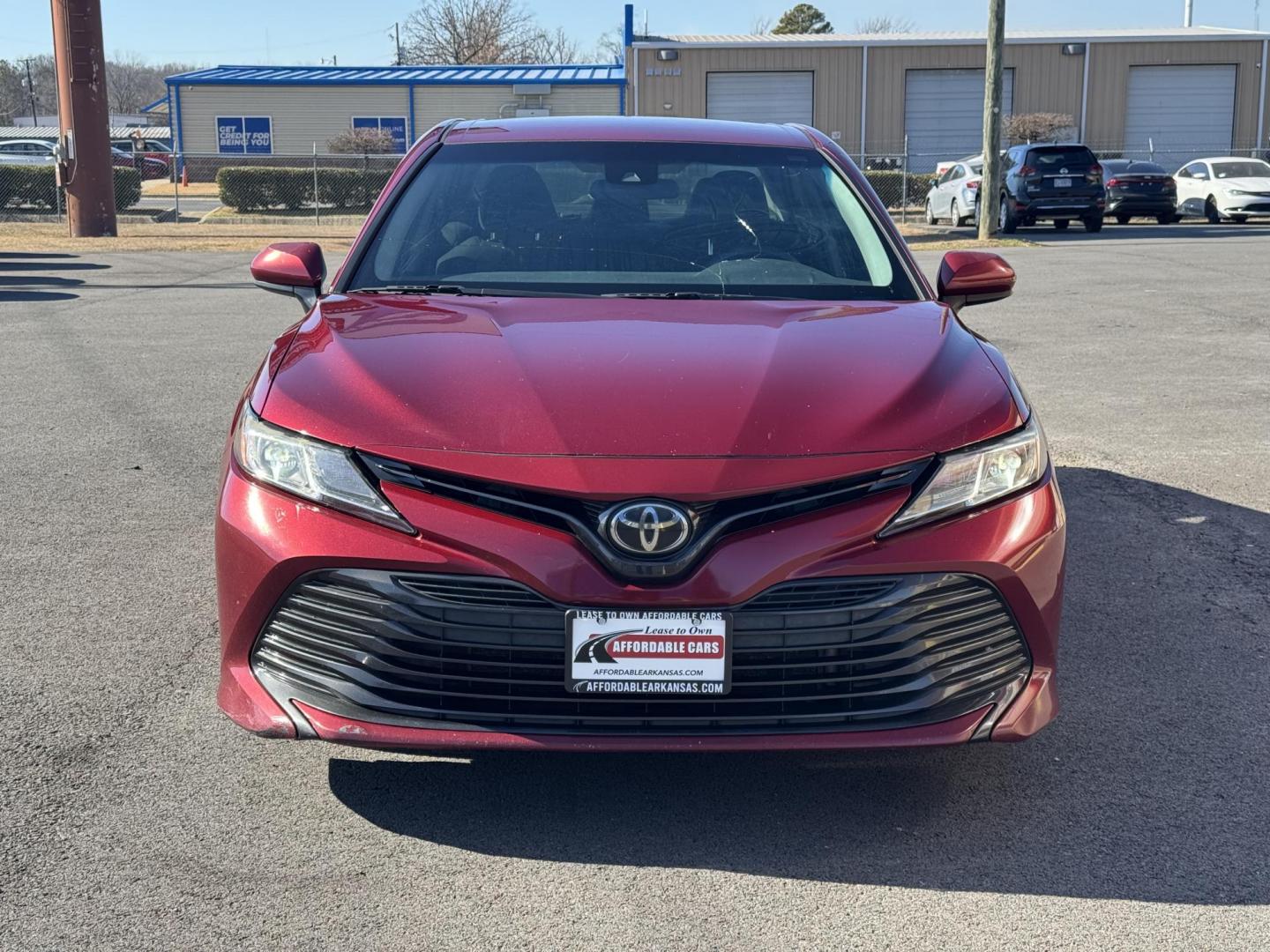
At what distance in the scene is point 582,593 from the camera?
2795mm

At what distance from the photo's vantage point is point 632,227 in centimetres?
429

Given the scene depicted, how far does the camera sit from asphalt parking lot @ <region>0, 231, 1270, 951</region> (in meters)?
2.72

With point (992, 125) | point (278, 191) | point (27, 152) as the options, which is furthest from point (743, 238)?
point (27, 152)

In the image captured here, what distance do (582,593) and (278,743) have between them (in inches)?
47.3

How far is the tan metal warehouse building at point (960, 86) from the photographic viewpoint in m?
44.1

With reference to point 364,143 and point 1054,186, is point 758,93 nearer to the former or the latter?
point 364,143

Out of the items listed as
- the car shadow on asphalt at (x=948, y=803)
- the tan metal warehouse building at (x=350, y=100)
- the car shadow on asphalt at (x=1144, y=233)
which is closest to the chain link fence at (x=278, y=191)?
the tan metal warehouse building at (x=350, y=100)

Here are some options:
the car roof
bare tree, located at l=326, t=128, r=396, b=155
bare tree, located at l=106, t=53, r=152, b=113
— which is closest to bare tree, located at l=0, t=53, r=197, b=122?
bare tree, located at l=106, t=53, r=152, b=113

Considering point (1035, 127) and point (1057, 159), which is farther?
point (1035, 127)

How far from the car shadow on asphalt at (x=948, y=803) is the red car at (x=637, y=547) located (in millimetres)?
279

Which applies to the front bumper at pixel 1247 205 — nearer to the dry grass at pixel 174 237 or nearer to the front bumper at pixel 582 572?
the dry grass at pixel 174 237

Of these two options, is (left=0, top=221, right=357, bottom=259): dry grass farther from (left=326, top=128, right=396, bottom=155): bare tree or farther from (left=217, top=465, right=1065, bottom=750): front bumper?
(left=217, top=465, right=1065, bottom=750): front bumper

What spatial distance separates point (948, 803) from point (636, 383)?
3.93 ft

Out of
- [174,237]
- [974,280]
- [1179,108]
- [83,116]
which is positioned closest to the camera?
[974,280]
